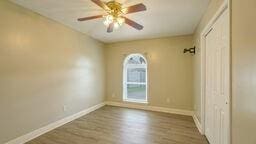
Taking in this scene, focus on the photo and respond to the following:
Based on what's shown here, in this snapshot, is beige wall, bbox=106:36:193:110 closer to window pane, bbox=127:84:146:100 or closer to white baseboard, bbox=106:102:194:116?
white baseboard, bbox=106:102:194:116

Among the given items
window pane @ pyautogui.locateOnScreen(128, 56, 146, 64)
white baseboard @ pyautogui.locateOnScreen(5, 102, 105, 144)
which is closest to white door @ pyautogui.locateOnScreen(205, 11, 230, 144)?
window pane @ pyautogui.locateOnScreen(128, 56, 146, 64)

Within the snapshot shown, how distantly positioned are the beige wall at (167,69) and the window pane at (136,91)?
1.43 feet

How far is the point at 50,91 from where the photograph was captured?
340cm

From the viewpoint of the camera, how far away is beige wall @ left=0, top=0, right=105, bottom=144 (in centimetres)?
260

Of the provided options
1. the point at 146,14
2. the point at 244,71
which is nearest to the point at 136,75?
the point at 146,14

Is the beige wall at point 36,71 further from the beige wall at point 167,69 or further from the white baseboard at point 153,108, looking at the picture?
the beige wall at point 167,69

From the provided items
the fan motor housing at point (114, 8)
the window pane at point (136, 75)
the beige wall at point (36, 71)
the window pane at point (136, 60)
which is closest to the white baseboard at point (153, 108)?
the window pane at point (136, 75)

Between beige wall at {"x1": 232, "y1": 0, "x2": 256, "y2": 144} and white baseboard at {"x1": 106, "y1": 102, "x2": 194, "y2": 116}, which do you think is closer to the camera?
beige wall at {"x1": 232, "y1": 0, "x2": 256, "y2": 144}

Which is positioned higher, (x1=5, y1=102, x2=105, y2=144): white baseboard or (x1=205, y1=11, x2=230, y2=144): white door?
(x1=205, y1=11, x2=230, y2=144): white door

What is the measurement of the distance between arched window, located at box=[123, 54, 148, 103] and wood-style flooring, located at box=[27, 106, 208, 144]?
1.02m

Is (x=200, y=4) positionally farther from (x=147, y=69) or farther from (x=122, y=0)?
(x=147, y=69)

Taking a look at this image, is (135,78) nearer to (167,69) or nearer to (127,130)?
(167,69)

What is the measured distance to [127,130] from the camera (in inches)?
133

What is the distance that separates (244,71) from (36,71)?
3294 millimetres
